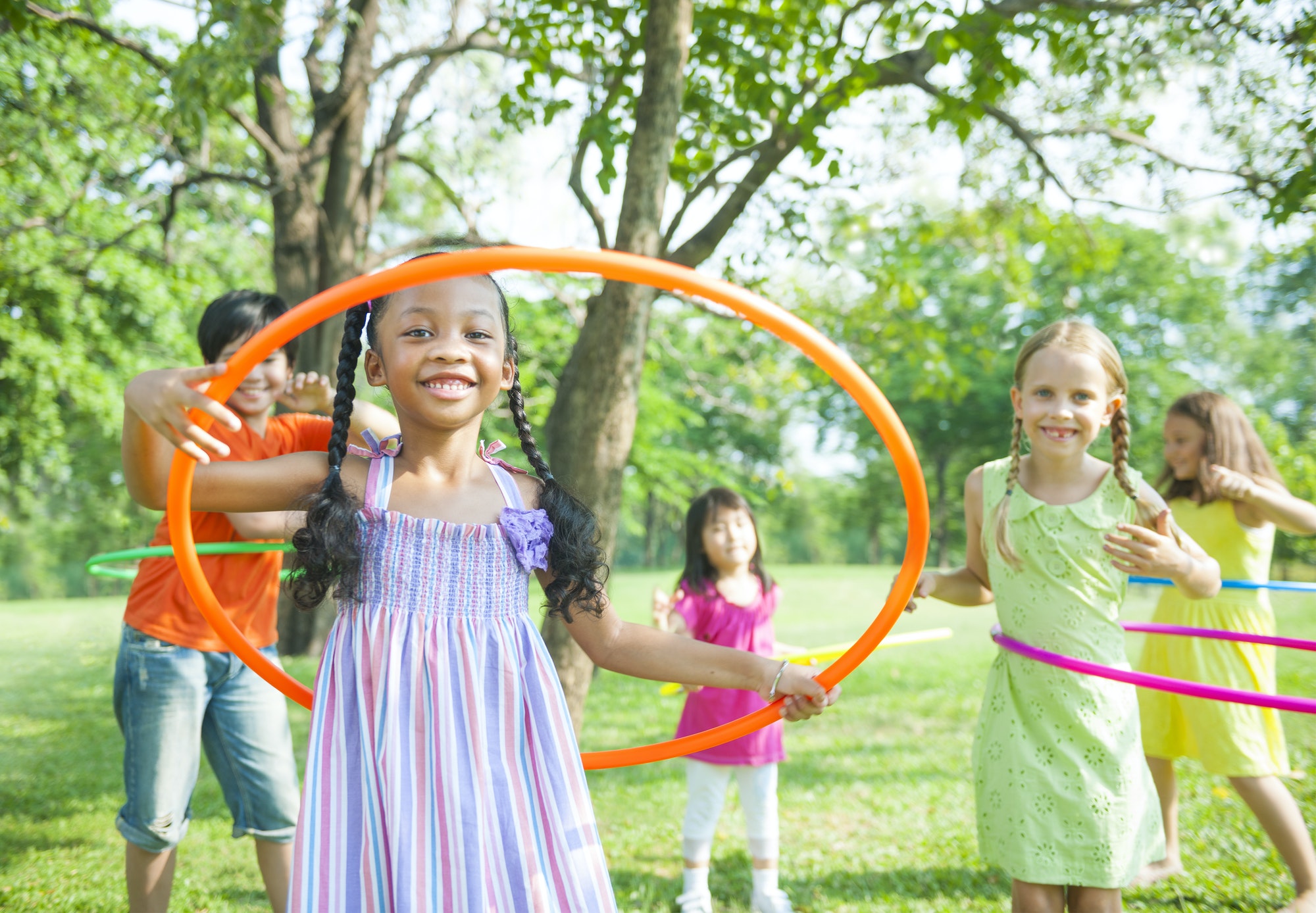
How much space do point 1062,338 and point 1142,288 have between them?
33348 millimetres

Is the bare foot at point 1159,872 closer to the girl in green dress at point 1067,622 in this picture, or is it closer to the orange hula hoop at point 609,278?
the girl in green dress at point 1067,622

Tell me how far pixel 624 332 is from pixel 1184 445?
107 inches

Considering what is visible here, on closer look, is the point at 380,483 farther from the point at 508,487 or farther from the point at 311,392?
the point at 311,392

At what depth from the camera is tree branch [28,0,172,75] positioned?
6863 mm

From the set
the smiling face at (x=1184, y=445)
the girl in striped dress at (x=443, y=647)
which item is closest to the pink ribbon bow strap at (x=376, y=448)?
the girl in striped dress at (x=443, y=647)

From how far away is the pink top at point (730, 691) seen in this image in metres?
3.94

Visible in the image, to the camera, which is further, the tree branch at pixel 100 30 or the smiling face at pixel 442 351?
the tree branch at pixel 100 30

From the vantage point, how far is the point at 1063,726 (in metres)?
2.93

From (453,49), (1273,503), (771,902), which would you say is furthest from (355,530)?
(453,49)

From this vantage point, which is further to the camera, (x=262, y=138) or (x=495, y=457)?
(x=262, y=138)

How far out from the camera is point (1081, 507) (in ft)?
10.0

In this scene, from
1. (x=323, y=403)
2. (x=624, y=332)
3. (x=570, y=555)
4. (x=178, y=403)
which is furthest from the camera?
(x=624, y=332)

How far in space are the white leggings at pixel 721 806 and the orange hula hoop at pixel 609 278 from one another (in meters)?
1.61

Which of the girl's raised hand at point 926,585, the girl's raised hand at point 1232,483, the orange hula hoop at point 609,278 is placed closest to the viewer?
the orange hula hoop at point 609,278
